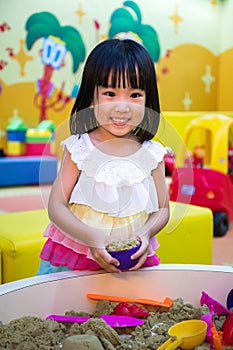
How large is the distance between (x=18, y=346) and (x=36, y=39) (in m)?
3.89

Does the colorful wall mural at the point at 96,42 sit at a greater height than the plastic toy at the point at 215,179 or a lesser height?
greater

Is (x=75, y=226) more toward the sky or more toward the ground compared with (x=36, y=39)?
more toward the ground

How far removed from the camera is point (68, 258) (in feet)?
2.96

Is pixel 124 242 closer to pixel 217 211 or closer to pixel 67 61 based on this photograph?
pixel 217 211

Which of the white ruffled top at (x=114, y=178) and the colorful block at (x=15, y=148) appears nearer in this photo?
the white ruffled top at (x=114, y=178)

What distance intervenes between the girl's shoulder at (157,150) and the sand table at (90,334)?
9.6 inches

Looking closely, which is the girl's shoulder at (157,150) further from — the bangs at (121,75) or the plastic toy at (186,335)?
the plastic toy at (186,335)

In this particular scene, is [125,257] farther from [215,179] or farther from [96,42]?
[96,42]

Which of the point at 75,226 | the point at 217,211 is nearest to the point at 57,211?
the point at 75,226

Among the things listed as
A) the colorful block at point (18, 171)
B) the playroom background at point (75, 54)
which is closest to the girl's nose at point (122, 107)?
the playroom background at point (75, 54)

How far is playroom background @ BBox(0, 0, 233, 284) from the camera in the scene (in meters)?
4.14

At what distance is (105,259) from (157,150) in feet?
0.65

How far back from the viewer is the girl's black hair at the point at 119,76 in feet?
2.60

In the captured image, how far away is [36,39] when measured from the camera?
4.28m
